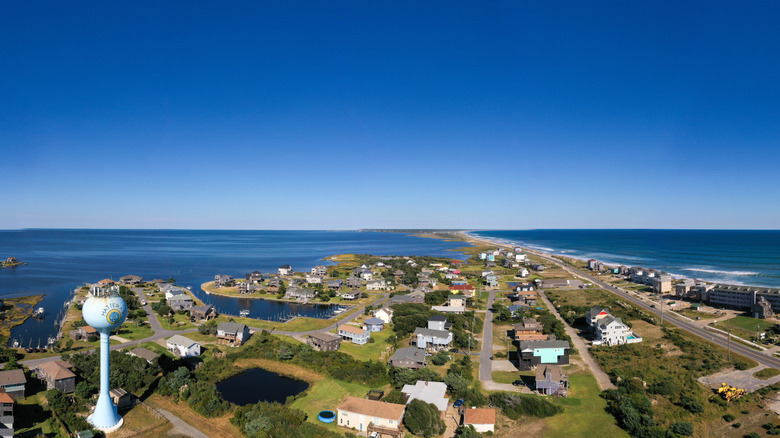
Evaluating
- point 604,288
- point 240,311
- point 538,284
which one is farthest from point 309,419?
point 604,288

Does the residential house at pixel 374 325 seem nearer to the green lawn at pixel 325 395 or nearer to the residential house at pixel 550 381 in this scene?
the green lawn at pixel 325 395

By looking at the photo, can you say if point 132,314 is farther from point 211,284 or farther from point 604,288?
point 604,288

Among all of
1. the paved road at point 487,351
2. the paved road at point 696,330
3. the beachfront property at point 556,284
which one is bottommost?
the paved road at point 487,351

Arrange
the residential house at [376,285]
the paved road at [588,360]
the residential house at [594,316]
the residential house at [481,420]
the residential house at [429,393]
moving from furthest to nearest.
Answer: the residential house at [376,285], the residential house at [594,316], the paved road at [588,360], the residential house at [429,393], the residential house at [481,420]

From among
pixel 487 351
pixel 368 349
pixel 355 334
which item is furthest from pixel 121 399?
pixel 487 351

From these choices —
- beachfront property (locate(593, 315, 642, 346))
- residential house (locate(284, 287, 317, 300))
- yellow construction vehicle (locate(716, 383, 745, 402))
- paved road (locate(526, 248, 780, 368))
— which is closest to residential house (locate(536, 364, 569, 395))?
yellow construction vehicle (locate(716, 383, 745, 402))

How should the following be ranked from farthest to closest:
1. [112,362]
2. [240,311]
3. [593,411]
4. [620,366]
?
[240,311]
[620,366]
[112,362]
[593,411]

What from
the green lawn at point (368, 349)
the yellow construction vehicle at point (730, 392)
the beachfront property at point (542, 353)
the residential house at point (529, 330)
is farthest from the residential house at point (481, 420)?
the residential house at point (529, 330)
